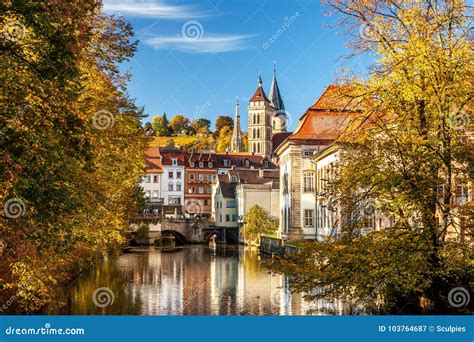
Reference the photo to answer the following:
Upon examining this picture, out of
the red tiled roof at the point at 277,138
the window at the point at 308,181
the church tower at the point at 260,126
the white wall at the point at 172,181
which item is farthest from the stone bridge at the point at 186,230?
the church tower at the point at 260,126

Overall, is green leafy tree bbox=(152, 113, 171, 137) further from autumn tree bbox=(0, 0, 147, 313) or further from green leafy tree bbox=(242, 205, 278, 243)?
autumn tree bbox=(0, 0, 147, 313)

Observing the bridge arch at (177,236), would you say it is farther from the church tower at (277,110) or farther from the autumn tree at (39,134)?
the church tower at (277,110)

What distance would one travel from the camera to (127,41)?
943 inches

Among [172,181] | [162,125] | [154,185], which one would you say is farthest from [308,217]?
[162,125]

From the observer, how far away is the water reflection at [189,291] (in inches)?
967

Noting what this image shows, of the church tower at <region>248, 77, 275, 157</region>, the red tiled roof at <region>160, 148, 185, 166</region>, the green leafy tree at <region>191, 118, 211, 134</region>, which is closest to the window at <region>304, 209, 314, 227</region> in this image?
the red tiled roof at <region>160, 148, 185, 166</region>

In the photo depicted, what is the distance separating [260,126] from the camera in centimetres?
16312

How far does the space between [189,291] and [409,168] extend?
17.6 metres

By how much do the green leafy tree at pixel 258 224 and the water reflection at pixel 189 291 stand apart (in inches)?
898

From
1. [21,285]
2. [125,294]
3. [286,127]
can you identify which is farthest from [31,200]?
[286,127]

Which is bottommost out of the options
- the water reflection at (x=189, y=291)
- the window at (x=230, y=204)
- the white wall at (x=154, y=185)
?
the water reflection at (x=189, y=291)

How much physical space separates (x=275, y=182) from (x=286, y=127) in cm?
10373

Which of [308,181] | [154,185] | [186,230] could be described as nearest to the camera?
[308,181]

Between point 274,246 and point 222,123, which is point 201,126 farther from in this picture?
point 274,246
